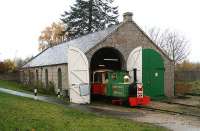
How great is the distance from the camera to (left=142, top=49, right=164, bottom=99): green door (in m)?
29.2

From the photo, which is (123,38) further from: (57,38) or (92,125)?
(57,38)

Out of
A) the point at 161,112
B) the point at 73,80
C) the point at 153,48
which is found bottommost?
the point at 161,112

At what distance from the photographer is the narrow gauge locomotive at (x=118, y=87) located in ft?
78.6

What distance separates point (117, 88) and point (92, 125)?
1184cm

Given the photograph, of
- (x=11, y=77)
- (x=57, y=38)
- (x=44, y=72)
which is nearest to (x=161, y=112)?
(x=44, y=72)

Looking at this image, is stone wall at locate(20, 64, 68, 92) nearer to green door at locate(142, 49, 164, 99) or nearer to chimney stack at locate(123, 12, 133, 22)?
chimney stack at locate(123, 12, 133, 22)

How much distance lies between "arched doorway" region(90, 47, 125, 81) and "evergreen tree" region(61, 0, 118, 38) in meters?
25.3

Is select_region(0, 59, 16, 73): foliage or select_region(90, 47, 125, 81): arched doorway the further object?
select_region(0, 59, 16, 73): foliage

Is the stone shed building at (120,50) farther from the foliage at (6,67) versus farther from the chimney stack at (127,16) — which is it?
the foliage at (6,67)

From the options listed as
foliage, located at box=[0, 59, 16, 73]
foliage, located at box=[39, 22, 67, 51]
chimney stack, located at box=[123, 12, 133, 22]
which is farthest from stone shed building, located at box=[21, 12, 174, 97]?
foliage, located at box=[39, 22, 67, 51]

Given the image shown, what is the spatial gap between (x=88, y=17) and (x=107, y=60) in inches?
1087

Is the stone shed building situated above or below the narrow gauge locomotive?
above

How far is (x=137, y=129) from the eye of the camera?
517 inches

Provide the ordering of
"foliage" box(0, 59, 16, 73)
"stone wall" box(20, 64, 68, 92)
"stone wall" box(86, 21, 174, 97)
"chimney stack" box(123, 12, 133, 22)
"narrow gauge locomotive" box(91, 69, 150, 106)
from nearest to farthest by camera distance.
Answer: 1. "narrow gauge locomotive" box(91, 69, 150, 106)
2. "stone wall" box(86, 21, 174, 97)
3. "chimney stack" box(123, 12, 133, 22)
4. "stone wall" box(20, 64, 68, 92)
5. "foliage" box(0, 59, 16, 73)
